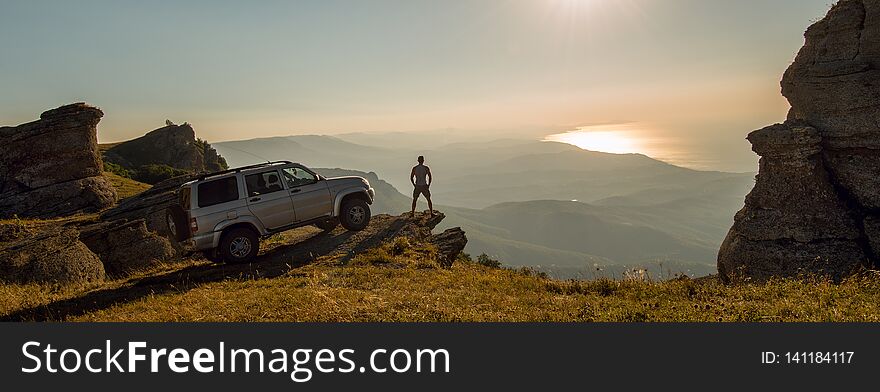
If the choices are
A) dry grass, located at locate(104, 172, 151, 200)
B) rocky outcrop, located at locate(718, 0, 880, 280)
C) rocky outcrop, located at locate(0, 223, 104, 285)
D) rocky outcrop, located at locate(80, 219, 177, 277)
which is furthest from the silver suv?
dry grass, located at locate(104, 172, 151, 200)

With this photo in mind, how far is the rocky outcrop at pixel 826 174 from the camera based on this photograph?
15000mm

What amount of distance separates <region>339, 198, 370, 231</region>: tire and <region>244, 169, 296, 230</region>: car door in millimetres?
1998

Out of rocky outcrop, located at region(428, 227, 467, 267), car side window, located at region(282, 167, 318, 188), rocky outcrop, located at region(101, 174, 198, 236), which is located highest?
car side window, located at region(282, 167, 318, 188)

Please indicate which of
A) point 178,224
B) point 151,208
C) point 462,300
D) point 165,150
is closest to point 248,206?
point 178,224

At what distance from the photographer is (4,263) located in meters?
11.2

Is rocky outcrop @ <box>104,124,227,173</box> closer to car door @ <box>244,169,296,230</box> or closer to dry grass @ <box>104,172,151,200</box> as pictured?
dry grass @ <box>104,172,151,200</box>

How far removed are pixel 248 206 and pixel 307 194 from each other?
6.18 feet

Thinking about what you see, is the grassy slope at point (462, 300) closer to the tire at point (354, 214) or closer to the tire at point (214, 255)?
the tire at point (214, 255)

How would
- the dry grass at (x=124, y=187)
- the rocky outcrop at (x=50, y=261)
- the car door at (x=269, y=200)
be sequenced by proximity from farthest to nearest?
the dry grass at (x=124, y=187) → the car door at (x=269, y=200) → the rocky outcrop at (x=50, y=261)

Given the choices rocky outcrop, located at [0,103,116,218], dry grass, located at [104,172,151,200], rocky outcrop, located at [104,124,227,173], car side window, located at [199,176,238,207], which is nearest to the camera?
car side window, located at [199,176,238,207]

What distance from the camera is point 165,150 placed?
4634 cm

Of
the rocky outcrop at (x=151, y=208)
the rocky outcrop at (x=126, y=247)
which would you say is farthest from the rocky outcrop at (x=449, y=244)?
the rocky outcrop at (x=151, y=208)

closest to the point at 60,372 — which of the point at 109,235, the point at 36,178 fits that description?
the point at 109,235

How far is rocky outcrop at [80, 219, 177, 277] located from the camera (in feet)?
47.4
